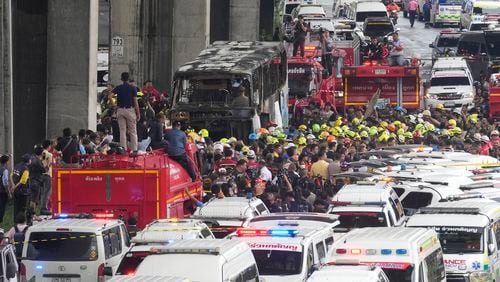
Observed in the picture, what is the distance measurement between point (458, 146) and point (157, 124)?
471 inches

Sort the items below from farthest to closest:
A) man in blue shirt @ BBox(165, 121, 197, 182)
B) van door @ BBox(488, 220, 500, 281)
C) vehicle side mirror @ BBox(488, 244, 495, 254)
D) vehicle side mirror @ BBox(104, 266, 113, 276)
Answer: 1. man in blue shirt @ BBox(165, 121, 197, 182)
2. van door @ BBox(488, 220, 500, 281)
3. vehicle side mirror @ BBox(488, 244, 495, 254)
4. vehicle side mirror @ BBox(104, 266, 113, 276)

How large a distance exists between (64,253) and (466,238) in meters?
5.89

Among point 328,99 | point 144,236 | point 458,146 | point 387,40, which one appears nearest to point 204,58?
point 458,146

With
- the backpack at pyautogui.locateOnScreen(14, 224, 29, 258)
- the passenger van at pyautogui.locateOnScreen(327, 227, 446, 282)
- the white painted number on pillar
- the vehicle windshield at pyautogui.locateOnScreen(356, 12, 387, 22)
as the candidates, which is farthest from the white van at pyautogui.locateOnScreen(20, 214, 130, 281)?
the vehicle windshield at pyautogui.locateOnScreen(356, 12, 387, 22)

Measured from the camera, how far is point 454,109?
55500mm

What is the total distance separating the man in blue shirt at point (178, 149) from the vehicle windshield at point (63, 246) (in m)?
5.45

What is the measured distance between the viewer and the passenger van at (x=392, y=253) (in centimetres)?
2180

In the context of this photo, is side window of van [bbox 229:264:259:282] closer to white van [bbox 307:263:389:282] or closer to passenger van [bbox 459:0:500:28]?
white van [bbox 307:263:389:282]

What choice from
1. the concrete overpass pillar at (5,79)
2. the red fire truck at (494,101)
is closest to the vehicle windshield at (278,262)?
the concrete overpass pillar at (5,79)

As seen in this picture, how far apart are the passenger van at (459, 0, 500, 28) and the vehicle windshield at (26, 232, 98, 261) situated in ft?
187

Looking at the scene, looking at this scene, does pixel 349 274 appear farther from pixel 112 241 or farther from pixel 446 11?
pixel 446 11

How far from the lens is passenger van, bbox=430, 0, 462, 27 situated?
85938 mm

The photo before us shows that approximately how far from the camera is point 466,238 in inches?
1004

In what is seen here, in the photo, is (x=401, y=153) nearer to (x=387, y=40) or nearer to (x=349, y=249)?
(x=349, y=249)
